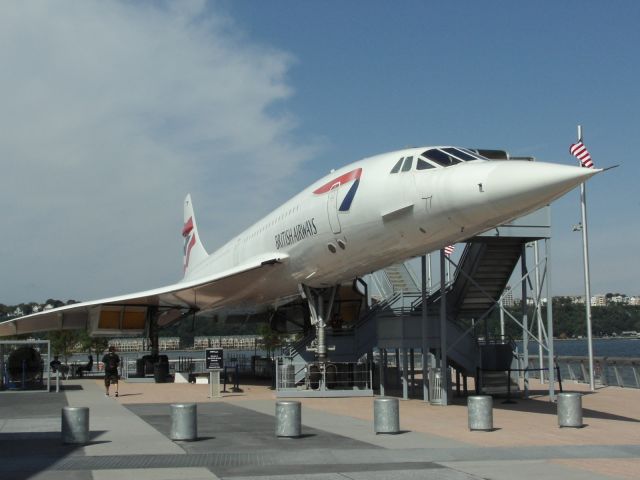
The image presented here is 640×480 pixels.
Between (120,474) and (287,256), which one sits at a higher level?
(287,256)

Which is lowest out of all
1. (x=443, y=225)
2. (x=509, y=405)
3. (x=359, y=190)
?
(x=509, y=405)

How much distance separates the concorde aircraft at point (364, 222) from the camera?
11.3 meters

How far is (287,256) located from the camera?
18141 mm

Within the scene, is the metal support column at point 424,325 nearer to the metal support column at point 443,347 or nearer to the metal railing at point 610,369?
the metal support column at point 443,347

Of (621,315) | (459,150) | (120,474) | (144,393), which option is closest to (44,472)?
(120,474)

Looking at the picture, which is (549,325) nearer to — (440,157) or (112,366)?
(440,157)

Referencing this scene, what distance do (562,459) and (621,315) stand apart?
161706 millimetres

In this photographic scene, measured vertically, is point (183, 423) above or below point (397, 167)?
below

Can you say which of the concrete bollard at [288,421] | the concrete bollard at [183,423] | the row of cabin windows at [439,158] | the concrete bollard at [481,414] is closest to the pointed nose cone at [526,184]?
the row of cabin windows at [439,158]

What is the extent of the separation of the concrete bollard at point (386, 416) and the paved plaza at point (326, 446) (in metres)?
0.14

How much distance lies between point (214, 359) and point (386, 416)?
8.95 m

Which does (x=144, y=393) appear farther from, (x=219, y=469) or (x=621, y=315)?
(x=621, y=315)

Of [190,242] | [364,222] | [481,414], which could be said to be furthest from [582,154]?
[190,242]

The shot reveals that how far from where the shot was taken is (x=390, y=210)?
44.9 ft
